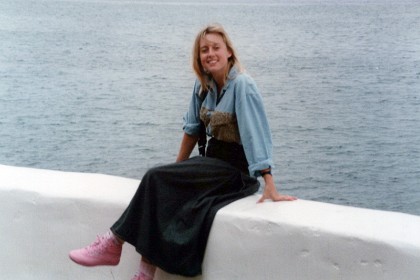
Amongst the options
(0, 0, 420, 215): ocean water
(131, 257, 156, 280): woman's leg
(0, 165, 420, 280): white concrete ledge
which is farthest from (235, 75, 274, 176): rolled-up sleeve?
(0, 0, 420, 215): ocean water

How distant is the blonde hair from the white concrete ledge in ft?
1.45

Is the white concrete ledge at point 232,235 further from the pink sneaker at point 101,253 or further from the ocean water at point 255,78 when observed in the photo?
the ocean water at point 255,78

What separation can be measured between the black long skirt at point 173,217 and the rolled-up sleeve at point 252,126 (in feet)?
0.50

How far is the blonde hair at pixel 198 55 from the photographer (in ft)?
7.81

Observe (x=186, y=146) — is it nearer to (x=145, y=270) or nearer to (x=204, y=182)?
(x=204, y=182)

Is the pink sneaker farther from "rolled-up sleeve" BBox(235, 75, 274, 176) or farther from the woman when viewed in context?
"rolled-up sleeve" BBox(235, 75, 274, 176)

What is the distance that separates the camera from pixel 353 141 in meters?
12.6

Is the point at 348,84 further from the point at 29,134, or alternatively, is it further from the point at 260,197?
the point at 260,197

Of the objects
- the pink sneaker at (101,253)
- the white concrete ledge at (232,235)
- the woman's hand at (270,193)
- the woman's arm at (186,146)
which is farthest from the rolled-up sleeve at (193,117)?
the pink sneaker at (101,253)

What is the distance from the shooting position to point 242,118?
2.29m

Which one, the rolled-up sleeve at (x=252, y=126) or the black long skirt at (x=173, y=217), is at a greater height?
the rolled-up sleeve at (x=252, y=126)

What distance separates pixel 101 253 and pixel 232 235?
1.40ft

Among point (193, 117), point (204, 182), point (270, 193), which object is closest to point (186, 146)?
point (193, 117)

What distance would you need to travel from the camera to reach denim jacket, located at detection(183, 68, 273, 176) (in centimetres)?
228
